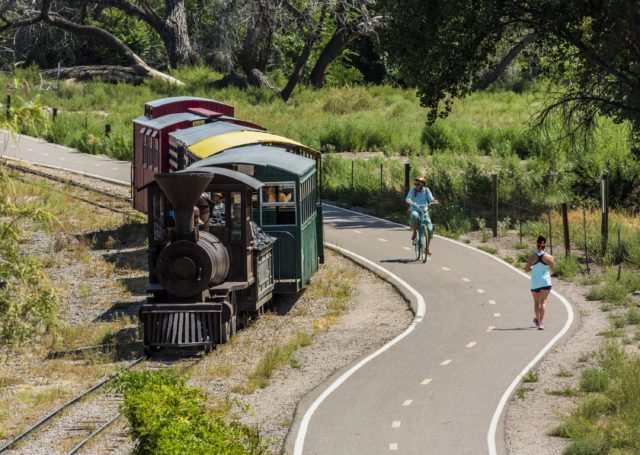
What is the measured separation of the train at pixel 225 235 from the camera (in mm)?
19641

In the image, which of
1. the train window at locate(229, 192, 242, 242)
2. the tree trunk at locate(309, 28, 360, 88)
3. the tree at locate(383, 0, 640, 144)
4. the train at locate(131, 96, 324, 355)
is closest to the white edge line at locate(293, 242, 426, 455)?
the train at locate(131, 96, 324, 355)

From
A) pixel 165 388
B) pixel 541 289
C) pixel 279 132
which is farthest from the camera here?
pixel 279 132

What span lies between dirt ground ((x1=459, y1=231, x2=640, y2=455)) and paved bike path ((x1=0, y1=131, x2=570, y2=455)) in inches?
10.9

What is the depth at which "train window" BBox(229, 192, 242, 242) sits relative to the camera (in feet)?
69.3

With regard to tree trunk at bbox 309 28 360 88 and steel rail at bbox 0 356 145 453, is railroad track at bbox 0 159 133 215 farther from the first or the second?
tree trunk at bbox 309 28 360 88

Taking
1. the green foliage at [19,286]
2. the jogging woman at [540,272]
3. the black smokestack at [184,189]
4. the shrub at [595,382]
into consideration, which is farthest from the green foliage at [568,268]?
the green foliage at [19,286]

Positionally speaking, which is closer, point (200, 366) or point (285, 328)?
point (200, 366)

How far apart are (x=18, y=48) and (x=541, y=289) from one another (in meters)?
50.1

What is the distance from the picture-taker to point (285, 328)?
22.3 metres

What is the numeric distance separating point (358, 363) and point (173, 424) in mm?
6682

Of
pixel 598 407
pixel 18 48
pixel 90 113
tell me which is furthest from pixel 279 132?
pixel 598 407

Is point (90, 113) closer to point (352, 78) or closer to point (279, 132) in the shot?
point (279, 132)

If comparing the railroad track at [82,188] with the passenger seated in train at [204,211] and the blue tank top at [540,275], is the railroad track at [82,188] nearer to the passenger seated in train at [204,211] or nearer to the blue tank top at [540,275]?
the passenger seated in train at [204,211]

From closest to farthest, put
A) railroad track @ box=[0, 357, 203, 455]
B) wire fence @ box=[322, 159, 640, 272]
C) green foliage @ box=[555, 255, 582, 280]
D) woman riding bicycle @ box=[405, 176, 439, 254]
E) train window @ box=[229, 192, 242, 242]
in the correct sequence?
1. railroad track @ box=[0, 357, 203, 455]
2. train window @ box=[229, 192, 242, 242]
3. green foliage @ box=[555, 255, 582, 280]
4. woman riding bicycle @ box=[405, 176, 439, 254]
5. wire fence @ box=[322, 159, 640, 272]
